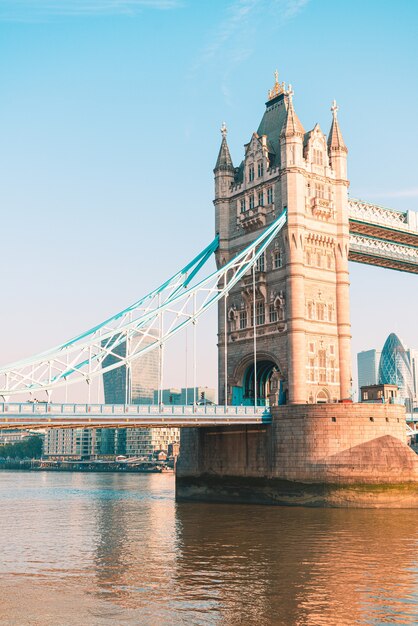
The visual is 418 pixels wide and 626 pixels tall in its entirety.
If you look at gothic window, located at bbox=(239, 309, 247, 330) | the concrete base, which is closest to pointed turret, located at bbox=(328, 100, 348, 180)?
gothic window, located at bbox=(239, 309, 247, 330)

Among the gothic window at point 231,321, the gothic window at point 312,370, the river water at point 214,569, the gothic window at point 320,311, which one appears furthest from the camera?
the gothic window at point 231,321

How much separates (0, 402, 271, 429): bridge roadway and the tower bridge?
105mm

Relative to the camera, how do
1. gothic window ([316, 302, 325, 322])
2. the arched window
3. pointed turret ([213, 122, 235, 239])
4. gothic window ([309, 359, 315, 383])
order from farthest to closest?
pointed turret ([213, 122, 235, 239])
gothic window ([316, 302, 325, 322])
the arched window
gothic window ([309, 359, 315, 383])

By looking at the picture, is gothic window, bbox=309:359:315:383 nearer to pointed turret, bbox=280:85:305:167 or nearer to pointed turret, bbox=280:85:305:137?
pointed turret, bbox=280:85:305:167

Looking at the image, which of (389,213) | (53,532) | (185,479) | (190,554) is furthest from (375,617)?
(389,213)

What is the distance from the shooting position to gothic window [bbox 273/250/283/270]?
6425cm

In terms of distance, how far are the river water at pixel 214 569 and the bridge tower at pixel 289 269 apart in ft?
51.3

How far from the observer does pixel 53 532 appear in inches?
1677

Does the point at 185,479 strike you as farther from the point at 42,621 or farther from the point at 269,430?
the point at 42,621

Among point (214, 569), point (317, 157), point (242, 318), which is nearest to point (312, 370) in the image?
point (242, 318)

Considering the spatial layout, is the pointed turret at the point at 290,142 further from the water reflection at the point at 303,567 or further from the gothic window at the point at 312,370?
the water reflection at the point at 303,567

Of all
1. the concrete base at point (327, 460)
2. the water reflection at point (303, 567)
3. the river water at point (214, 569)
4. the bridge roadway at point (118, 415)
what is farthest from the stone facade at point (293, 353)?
the water reflection at point (303, 567)

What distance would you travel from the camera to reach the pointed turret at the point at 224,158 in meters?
71.9

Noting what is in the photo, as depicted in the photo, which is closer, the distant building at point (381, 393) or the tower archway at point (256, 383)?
the tower archway at point (256, 383)
